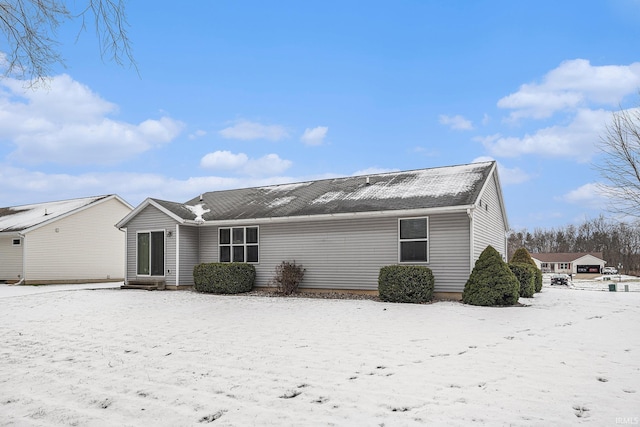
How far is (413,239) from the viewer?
47.4ft

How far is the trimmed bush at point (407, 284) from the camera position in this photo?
13.1 meters

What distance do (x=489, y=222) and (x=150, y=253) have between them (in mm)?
13505

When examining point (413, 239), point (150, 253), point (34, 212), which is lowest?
point (150, 253)

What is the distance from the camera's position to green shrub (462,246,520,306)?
41.3 feet

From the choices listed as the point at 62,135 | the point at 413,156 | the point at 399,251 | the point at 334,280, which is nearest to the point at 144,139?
the point at 62,135

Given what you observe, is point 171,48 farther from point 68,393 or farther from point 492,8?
point 492,8

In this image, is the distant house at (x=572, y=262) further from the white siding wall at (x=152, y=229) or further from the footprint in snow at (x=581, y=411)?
the footprint in snow at (x=581, y=411)

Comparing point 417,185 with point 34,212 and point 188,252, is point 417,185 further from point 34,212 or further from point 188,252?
point 34,212

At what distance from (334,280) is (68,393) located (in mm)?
11200

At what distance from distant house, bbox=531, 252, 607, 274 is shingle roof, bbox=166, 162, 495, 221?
65745 millimetres

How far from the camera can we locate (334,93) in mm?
17938

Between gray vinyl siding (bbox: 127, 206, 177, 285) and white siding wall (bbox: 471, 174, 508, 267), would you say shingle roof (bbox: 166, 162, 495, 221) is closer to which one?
gray vinyl siding (bbox: 127, 206, 177, 285)

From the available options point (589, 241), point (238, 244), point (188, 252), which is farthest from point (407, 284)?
point (589, 241)

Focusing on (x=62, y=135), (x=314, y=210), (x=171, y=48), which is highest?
(x=171, y=48)
